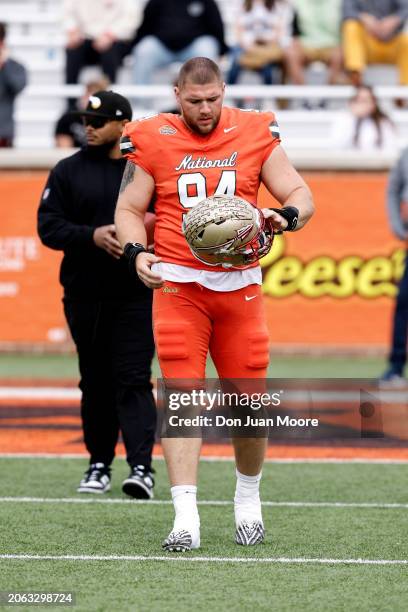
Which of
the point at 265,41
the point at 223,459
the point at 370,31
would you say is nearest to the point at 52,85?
the point at 265,41

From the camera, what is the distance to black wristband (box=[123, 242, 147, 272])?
224 inches

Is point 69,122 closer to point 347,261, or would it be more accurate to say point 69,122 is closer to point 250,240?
point 347,261

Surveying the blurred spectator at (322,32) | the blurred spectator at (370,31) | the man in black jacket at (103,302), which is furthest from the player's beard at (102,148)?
the blurred spectator at (322,32)

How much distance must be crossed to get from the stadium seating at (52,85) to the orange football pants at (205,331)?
31.6 feet

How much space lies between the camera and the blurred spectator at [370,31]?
15.8 meters

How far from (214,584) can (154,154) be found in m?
1.85

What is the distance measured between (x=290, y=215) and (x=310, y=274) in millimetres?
8711

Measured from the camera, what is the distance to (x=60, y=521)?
20.8 ft

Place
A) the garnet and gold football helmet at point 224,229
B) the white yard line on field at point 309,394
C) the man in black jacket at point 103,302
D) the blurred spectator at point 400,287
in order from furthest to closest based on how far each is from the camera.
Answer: the blurred spectator at point 400,287 → the white yard line on field at point 309,394 → the man in black jacket at point 103,302 → the garnet and gold football helmet at point 224,229

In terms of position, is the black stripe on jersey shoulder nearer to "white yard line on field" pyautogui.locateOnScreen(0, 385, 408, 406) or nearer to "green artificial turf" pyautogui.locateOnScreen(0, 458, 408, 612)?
"green artificial turf" pyautogui.locateOnScreen(0, 458, 408, 612)

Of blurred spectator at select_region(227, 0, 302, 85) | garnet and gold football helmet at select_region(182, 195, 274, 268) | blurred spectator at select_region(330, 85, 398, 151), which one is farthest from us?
blurred spectator at select_region(227, 0, 302, 85)

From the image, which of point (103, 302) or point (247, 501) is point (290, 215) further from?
point (103, 302)

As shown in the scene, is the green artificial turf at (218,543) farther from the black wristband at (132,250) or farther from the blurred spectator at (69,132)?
the blurred spectator at (69,132)

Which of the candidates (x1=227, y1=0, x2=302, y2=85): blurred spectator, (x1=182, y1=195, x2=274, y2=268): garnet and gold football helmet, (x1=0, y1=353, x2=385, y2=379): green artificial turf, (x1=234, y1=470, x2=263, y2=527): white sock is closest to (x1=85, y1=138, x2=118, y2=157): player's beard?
(x1=182, y1=195, x2=274, y2=268): garnet and gold football helmet
